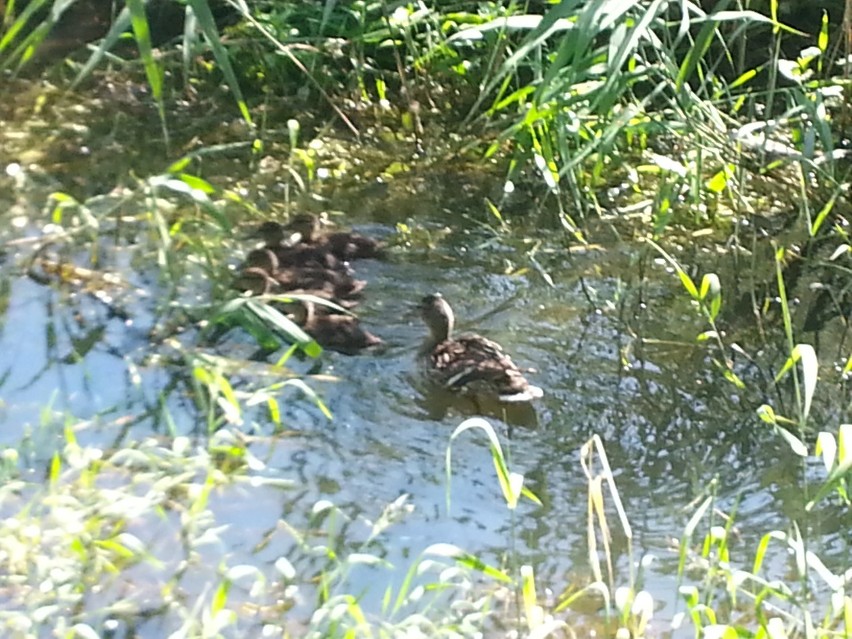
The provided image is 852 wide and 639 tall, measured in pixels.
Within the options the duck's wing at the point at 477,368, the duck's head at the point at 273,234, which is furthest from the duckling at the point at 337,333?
the duck's head at the point at 273,234

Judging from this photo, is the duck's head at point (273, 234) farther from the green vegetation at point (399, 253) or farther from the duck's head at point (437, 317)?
the duck's head at point (437, 317)

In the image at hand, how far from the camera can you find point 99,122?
5324mm

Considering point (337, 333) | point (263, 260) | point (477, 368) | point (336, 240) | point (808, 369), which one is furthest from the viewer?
point (336, 240)

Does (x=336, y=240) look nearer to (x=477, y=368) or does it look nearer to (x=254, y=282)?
(x=254, y=282)

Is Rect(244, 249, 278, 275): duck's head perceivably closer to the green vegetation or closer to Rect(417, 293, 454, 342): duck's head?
Answer: the green vegetation

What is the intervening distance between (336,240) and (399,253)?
0.92ft

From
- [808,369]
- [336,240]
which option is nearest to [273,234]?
[336,240]

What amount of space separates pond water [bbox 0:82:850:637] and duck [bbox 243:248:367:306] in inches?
3.7

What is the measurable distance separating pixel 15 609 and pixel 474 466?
1245 mm

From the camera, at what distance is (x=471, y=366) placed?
146 inches

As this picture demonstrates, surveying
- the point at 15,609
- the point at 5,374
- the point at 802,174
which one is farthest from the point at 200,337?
the point at 802,174

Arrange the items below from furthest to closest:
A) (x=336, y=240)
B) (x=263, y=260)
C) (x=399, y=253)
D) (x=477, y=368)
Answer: (x=399, y=253) < (x=336, y=240) < (x=263, y=260) < (x=477, y=368)

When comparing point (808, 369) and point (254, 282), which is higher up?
point (808, 369)

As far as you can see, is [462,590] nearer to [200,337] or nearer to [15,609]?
[15,609]
